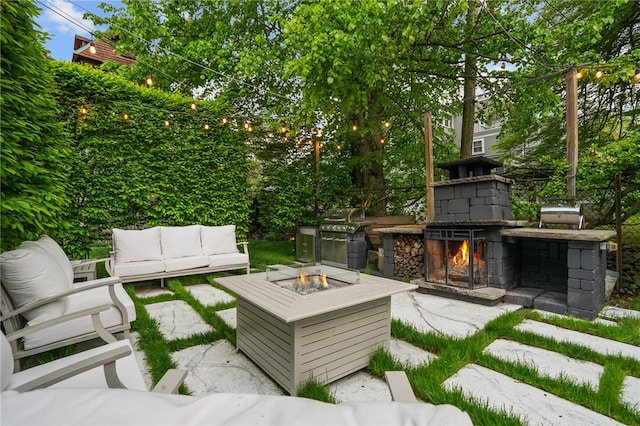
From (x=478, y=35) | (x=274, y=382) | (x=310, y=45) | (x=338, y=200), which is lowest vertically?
(x=274, y=382)

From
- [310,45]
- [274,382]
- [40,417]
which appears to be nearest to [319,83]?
[310,45]

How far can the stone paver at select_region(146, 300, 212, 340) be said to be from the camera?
2974mm

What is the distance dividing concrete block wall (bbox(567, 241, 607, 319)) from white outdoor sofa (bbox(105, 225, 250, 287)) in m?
4.42

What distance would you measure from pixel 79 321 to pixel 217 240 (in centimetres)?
302

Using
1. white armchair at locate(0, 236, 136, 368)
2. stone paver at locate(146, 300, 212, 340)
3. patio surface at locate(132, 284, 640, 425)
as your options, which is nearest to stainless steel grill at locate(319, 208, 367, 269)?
patio surface at locate(132, 284, 640, 425)

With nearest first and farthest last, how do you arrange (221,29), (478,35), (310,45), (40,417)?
(40,417), (310,45), (478,35), (221,29)

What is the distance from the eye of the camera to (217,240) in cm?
532

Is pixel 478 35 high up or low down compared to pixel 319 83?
up

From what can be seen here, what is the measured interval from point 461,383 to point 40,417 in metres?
2.26

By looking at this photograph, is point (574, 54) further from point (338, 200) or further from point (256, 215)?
point (256, 215)

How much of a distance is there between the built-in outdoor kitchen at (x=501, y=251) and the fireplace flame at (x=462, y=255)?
0.04ft

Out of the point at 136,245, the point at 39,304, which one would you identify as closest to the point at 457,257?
the point at 39,304

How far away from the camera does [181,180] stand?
5414 mm

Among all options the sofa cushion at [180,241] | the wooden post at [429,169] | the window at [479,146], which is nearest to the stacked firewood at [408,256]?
the wooden post at [429,169]
